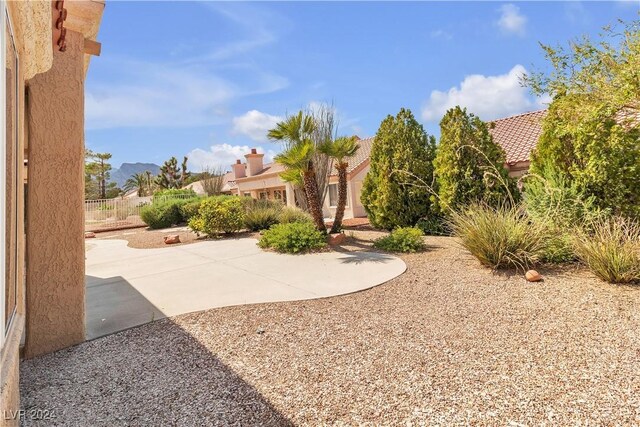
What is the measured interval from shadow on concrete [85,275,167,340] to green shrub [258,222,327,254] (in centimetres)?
382

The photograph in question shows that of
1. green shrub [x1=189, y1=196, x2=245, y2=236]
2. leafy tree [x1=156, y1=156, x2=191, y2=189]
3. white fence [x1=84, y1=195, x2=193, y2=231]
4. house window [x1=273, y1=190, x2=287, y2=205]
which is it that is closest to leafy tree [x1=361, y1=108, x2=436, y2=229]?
green shrub [x1=189, y1=196, x2=245, y2=236]

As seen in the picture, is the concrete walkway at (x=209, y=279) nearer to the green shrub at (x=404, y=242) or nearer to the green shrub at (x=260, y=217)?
the green shrub at (x=404, y=242)

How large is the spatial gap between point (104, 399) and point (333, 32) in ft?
32.5

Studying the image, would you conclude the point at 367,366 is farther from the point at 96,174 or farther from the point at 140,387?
the point at 96,174

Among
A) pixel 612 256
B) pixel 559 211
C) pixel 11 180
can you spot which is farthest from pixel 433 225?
pixel 11 180

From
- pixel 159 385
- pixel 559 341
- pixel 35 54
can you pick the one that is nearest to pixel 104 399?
pixel 159 385

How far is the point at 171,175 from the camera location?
1779 inches

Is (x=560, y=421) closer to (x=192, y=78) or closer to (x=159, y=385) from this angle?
(x=159, y=385)

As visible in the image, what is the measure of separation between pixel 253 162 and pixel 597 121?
25934mm

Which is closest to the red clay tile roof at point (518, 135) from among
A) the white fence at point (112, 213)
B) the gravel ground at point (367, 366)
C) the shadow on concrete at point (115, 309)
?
the gravel ground at point (367, 366)

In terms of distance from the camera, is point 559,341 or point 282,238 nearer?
point 559,341

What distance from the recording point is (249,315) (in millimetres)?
4680

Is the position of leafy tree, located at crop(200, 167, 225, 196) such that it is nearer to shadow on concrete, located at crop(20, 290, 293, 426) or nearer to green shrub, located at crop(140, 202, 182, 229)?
green shrub, located at crop(140, 202, 182, 229)

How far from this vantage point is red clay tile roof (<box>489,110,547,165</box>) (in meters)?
15.2
